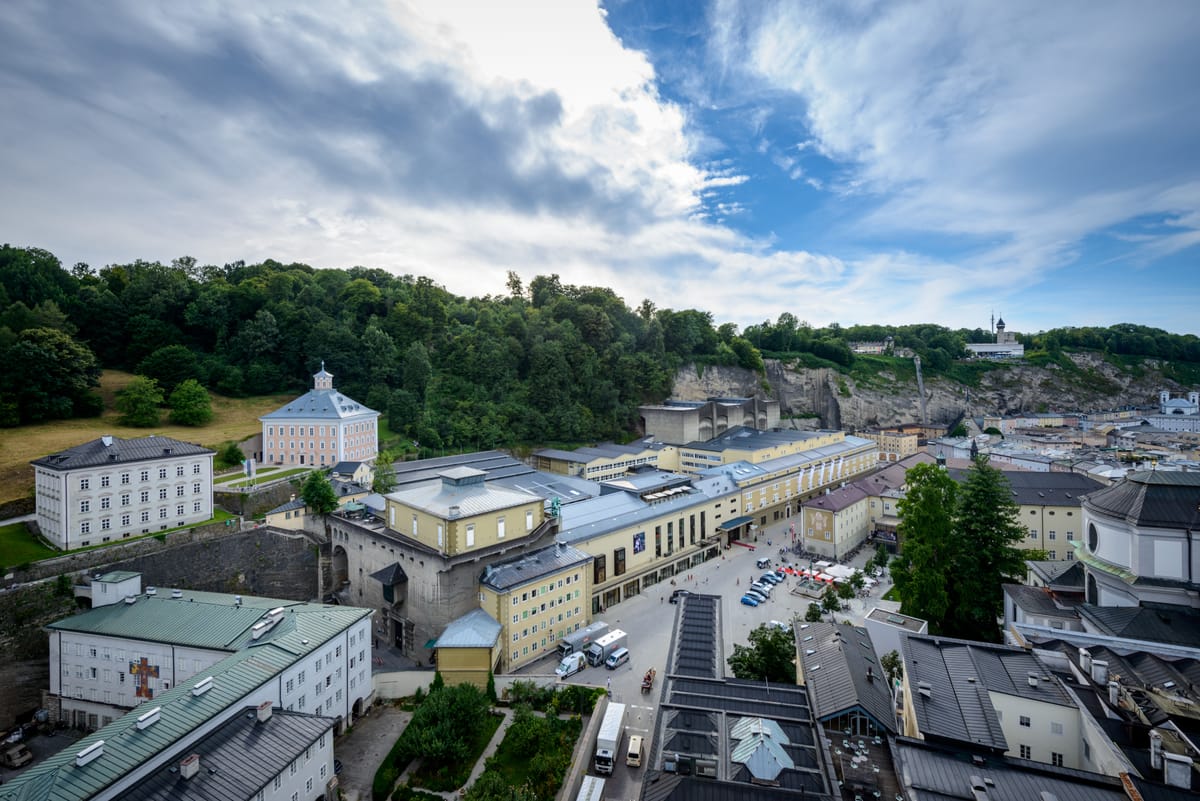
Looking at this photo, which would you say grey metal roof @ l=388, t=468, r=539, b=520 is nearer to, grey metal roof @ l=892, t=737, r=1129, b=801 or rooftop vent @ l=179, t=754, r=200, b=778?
rooftop vent @ l=179, t=754, r=200, b=778

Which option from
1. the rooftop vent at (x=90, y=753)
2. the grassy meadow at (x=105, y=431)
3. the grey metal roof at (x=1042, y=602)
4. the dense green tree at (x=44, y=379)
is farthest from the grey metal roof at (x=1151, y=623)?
the dense green tree at (x=44, y=379)

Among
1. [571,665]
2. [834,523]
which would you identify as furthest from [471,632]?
[834,523]

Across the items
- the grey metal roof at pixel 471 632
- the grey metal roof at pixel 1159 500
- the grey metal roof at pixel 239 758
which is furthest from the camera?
the grey metal roof at pixel 471 632

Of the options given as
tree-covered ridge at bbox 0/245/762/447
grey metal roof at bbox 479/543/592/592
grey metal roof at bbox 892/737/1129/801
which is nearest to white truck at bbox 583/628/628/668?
grey metal roof at bbox 479/543/592/592

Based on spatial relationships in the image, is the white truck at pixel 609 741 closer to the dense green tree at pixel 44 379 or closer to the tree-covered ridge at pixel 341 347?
the tree-covered ridge at pixel 341 347

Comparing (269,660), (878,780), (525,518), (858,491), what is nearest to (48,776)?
(269,660)

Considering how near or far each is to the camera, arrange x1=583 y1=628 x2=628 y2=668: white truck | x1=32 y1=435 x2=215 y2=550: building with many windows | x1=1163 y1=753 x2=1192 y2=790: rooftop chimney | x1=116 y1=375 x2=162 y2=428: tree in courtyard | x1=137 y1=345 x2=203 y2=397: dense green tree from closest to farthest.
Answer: x1=1163 y1=753 x2=1192 y2=790: rooftop chimney → x1=32 y1=435 x2=215 y2=550: building with many windows → x1=583 y1=628 x2=628 y2=668: white truck → x1=116 y1=375 x2=162 y2=428: tree in courtyard → x1=137 y1=345 x2=203 y2=397: dense green tree
